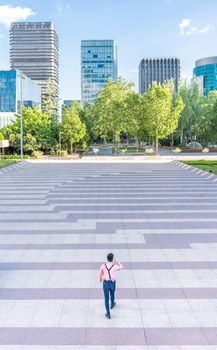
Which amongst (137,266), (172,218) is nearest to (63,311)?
(137,266)

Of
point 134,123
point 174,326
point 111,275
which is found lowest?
point 174,326

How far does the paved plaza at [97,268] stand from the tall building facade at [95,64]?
16461 cm

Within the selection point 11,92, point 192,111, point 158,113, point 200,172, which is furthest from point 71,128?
point 11,92

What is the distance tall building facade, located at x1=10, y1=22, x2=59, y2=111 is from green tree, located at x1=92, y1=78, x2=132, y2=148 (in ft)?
411

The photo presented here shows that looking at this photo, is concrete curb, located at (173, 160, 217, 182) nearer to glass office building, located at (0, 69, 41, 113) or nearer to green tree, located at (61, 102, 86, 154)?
green tree, located at (61, 102, 86, 154)

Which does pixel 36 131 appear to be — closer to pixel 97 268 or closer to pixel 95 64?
pixel 97 268

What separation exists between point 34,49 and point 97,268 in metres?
184

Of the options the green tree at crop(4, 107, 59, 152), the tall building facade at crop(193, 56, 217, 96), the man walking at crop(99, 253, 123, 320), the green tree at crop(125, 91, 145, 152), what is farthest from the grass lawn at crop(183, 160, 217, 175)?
the tall building facade at crop(193, 56, 217, 96)

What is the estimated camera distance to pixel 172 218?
47.7ft

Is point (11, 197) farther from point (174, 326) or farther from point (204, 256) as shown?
point (174, 326)

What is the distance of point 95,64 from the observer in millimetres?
180250

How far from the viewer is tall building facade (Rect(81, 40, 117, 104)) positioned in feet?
589

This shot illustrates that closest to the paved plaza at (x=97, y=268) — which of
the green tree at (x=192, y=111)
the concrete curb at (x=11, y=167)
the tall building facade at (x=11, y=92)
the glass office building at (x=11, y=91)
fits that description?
the concrete curb at (x=11, y=167)

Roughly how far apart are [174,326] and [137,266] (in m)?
2.95
